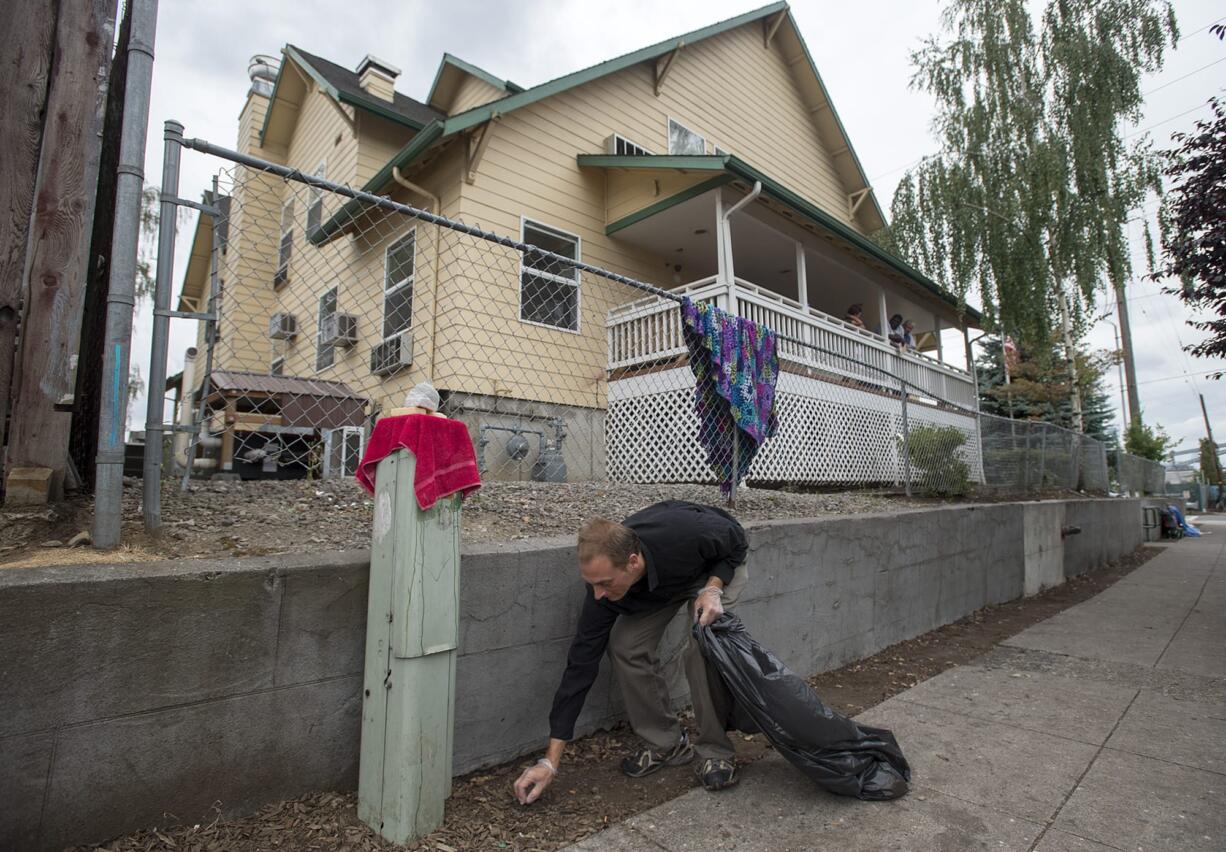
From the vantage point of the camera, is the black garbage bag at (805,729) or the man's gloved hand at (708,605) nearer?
the black garbage bag at (805,729)

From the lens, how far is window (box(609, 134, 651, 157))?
1044 centimetres

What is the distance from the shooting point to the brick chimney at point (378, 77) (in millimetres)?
11375

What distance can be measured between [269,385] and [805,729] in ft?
17.8

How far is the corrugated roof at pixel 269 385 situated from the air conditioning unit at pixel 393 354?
1.24m

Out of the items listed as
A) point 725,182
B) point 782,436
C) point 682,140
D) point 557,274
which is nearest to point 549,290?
point 557,274

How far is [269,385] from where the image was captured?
6.00 metres

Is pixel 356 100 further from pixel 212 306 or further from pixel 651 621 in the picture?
pixel 651 621

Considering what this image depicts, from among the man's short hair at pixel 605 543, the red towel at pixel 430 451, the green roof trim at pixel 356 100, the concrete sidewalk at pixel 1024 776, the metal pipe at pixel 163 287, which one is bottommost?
the concrete sidewalk at pixel 1024 776

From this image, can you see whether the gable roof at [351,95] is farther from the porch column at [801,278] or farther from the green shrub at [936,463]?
the green shrub at [936,463]

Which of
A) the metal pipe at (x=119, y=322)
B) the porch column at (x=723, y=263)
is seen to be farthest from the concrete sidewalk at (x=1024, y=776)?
the porch column at (x=723, y=263)

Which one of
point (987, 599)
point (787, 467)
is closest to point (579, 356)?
point (787, 467)

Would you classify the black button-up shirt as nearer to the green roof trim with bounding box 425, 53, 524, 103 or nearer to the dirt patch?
the dirt patch

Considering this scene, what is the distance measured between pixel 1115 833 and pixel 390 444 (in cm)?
280

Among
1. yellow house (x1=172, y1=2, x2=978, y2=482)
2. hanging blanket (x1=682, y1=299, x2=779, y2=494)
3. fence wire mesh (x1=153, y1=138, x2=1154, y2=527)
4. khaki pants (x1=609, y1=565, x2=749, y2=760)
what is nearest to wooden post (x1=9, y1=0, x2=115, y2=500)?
khaki pants (x1=609, y1=565, x2=749, y2=760)
